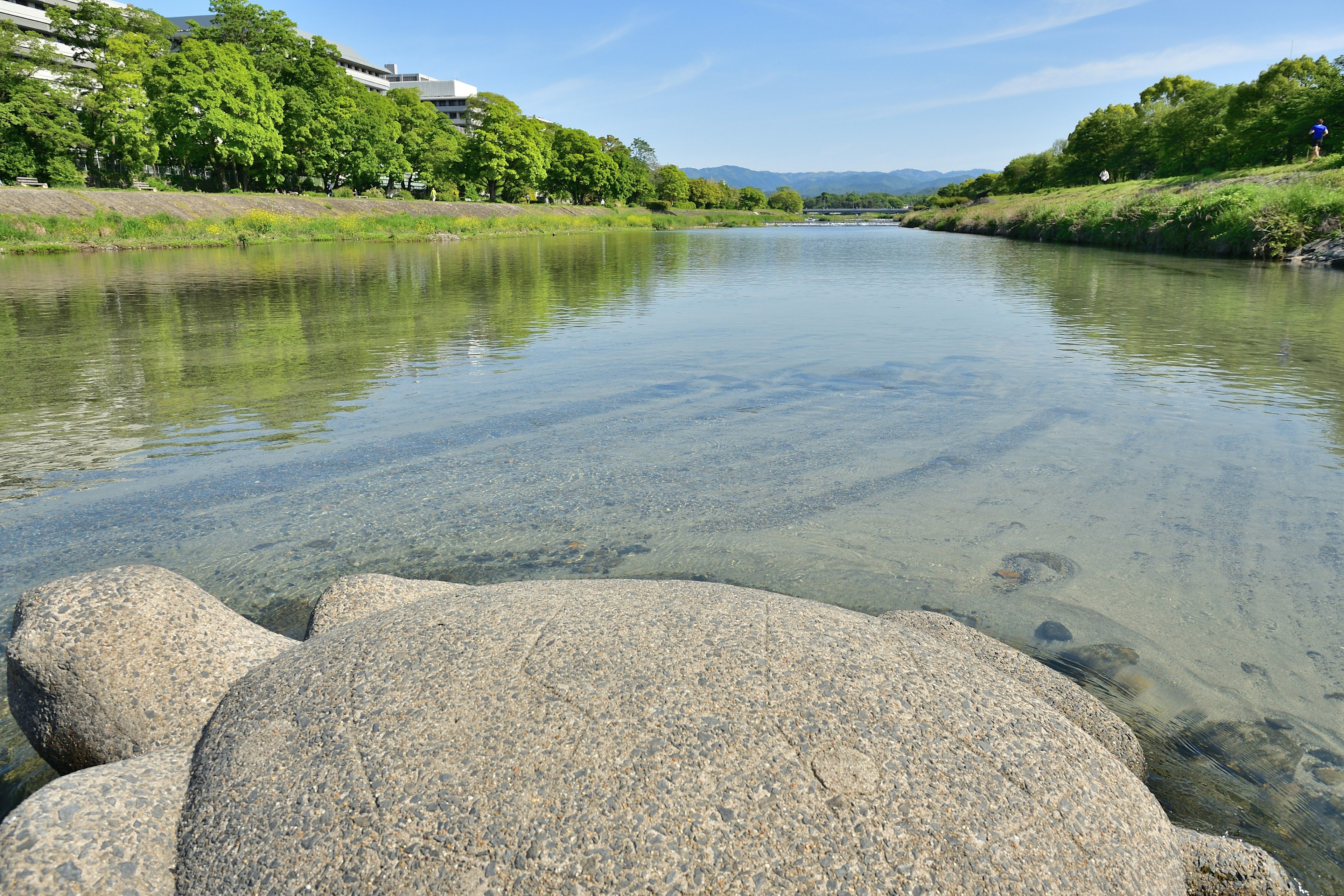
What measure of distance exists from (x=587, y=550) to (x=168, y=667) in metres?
2.87

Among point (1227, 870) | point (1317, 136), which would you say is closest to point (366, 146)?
point (1317, 136)

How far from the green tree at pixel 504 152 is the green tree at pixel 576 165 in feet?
22.8

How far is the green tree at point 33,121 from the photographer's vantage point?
43250 millimetres

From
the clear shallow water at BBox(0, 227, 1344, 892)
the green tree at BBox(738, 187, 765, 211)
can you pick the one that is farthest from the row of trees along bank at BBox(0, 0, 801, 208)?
the green tree at BBox(738, 187, 765, 211)

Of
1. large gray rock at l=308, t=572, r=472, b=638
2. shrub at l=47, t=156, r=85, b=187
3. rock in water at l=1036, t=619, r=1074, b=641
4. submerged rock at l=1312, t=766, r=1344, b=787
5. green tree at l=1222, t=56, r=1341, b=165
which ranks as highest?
green tree at l=1222, t=56, r=1341, b=165

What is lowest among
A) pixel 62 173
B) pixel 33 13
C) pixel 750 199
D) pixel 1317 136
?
pixel 62 173

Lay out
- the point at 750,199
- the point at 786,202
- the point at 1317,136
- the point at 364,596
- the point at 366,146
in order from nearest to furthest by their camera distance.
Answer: the point at 364,596 < the point at 1317,136 < the point at 366,146 < the point at 750,199 < the point at 786,202

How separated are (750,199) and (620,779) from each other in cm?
18682

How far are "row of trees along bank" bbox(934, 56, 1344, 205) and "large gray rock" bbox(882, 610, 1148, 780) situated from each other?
48.4 metres

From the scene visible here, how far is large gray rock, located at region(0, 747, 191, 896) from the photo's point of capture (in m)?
2.15

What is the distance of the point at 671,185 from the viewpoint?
13338cm

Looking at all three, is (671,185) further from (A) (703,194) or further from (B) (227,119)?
(B) (227,119)

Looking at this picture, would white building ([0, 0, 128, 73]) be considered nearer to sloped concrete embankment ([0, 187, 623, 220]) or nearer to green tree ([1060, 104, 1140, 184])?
sloped concrete embankment ([0, 187, 623, 220])

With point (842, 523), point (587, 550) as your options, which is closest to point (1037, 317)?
point (842, 523)
